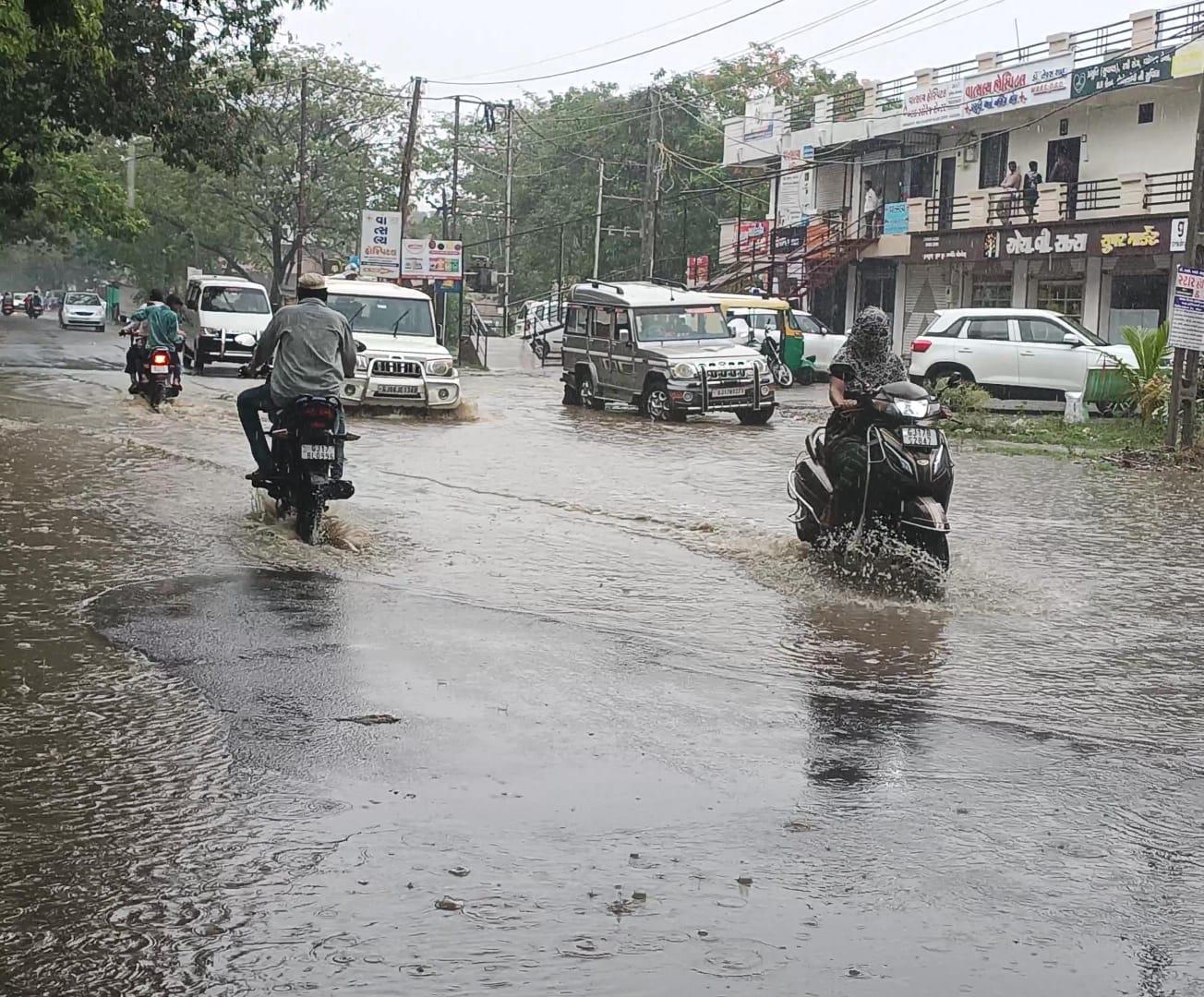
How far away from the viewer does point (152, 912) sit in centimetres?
370

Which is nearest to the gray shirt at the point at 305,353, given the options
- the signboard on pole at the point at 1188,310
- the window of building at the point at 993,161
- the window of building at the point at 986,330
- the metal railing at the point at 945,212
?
the signboard on pole at the point at 1188,310

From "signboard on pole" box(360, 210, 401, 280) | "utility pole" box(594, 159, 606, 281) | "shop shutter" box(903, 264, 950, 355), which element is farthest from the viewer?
"utility pole" box(594, 159, 606, 281)

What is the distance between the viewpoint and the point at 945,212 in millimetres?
40531

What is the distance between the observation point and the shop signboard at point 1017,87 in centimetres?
3588

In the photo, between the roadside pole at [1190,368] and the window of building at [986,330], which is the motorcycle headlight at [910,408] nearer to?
the roadside pole at [1190,368]

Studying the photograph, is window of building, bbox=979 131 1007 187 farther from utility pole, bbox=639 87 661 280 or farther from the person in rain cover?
the person in rain cover

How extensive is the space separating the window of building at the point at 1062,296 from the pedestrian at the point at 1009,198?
199 cm

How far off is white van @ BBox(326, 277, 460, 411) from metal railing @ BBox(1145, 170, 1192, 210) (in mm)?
18835

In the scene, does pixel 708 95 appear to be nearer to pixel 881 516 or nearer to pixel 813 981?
pixel 881 516

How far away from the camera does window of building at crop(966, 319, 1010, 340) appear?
24531mm

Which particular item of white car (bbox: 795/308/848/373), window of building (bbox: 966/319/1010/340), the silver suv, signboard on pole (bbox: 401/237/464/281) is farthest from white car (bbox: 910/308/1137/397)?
signboard on pole (bbox: 401/237/464/281)

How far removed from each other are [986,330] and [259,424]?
1710 centimetres

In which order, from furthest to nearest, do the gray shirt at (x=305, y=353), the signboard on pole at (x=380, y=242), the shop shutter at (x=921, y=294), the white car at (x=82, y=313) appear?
1. the white car at (x=82, y=313)
2. the signboard on pole at (x=380, y=242)
3. the shop shutter at (x=921, y=294)
4. the gray shirt at (x=305, y=353)

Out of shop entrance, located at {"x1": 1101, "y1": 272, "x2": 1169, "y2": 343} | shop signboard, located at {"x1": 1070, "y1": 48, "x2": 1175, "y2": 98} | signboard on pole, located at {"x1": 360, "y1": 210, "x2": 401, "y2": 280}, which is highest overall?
shop signboard, located at {"x1": 1070, "y1": 48, "x2": 1175, "y2": 98}
